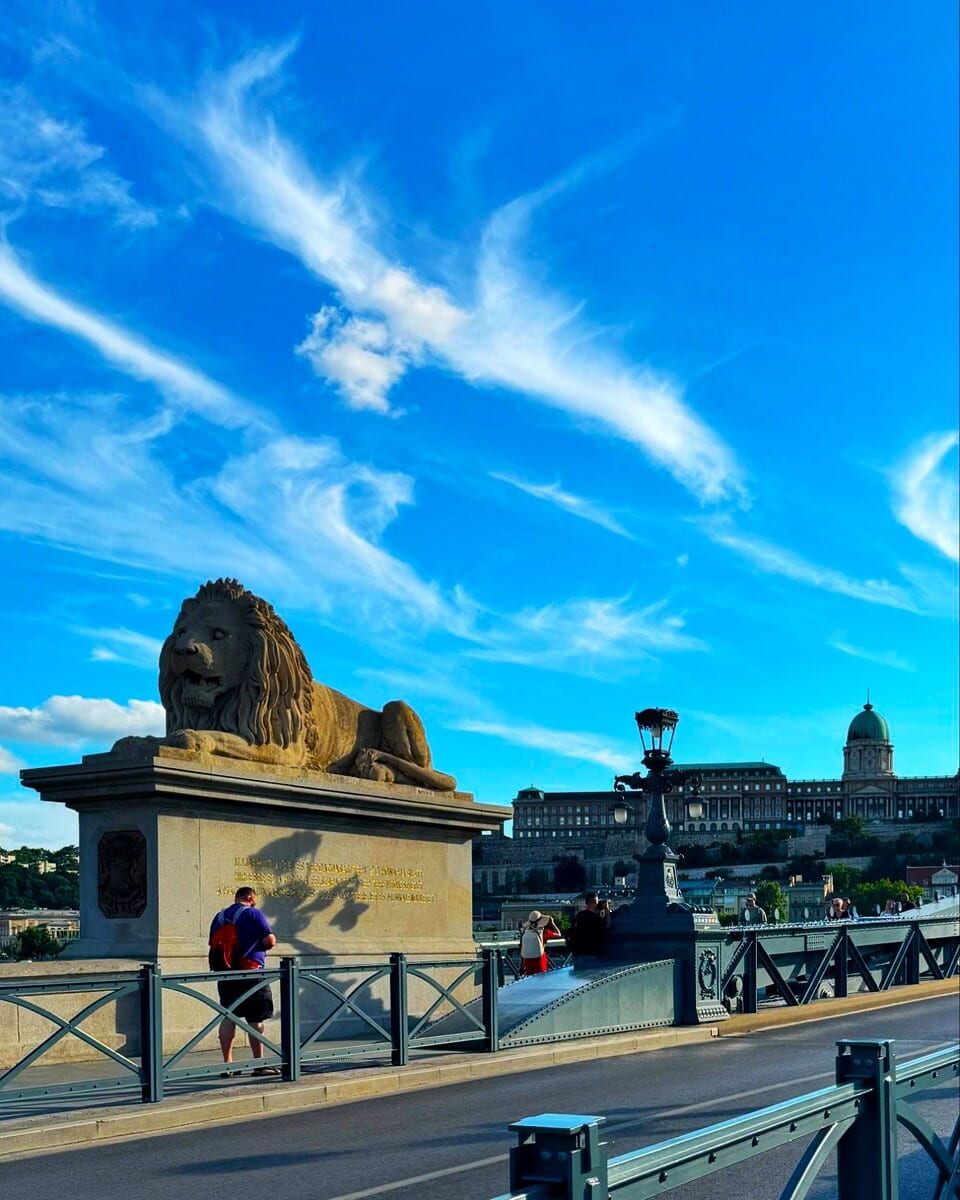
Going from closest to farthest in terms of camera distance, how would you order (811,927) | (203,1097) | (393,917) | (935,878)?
(203,1097) → (393,917) → (811,927) → (935,878)

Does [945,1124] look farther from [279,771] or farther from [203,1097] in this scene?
[279,771]

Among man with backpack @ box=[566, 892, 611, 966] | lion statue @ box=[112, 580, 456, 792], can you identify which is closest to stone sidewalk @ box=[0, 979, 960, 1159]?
man with backpack @ box=[566, 892, 611, 966]

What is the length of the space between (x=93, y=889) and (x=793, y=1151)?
27.6 feet

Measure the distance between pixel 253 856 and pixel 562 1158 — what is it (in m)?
13.5

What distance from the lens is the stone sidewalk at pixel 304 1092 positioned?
34.1 ft

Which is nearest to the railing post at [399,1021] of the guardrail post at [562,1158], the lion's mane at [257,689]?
the lion's mane at [257,689]

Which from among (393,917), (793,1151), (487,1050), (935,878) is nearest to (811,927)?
(393,917)

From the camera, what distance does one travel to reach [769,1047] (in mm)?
17219

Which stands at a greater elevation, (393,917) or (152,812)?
(152,812)

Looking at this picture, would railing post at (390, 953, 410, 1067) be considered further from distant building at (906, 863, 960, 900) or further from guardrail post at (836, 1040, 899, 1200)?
distant building at (906, 863, 960, 900)

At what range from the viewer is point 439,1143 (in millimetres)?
10438

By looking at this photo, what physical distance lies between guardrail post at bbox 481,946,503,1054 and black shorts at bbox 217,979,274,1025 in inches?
97.7

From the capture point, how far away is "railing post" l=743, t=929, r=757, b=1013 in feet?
67.5

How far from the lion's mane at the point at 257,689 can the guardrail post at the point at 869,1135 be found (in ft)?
42.4
